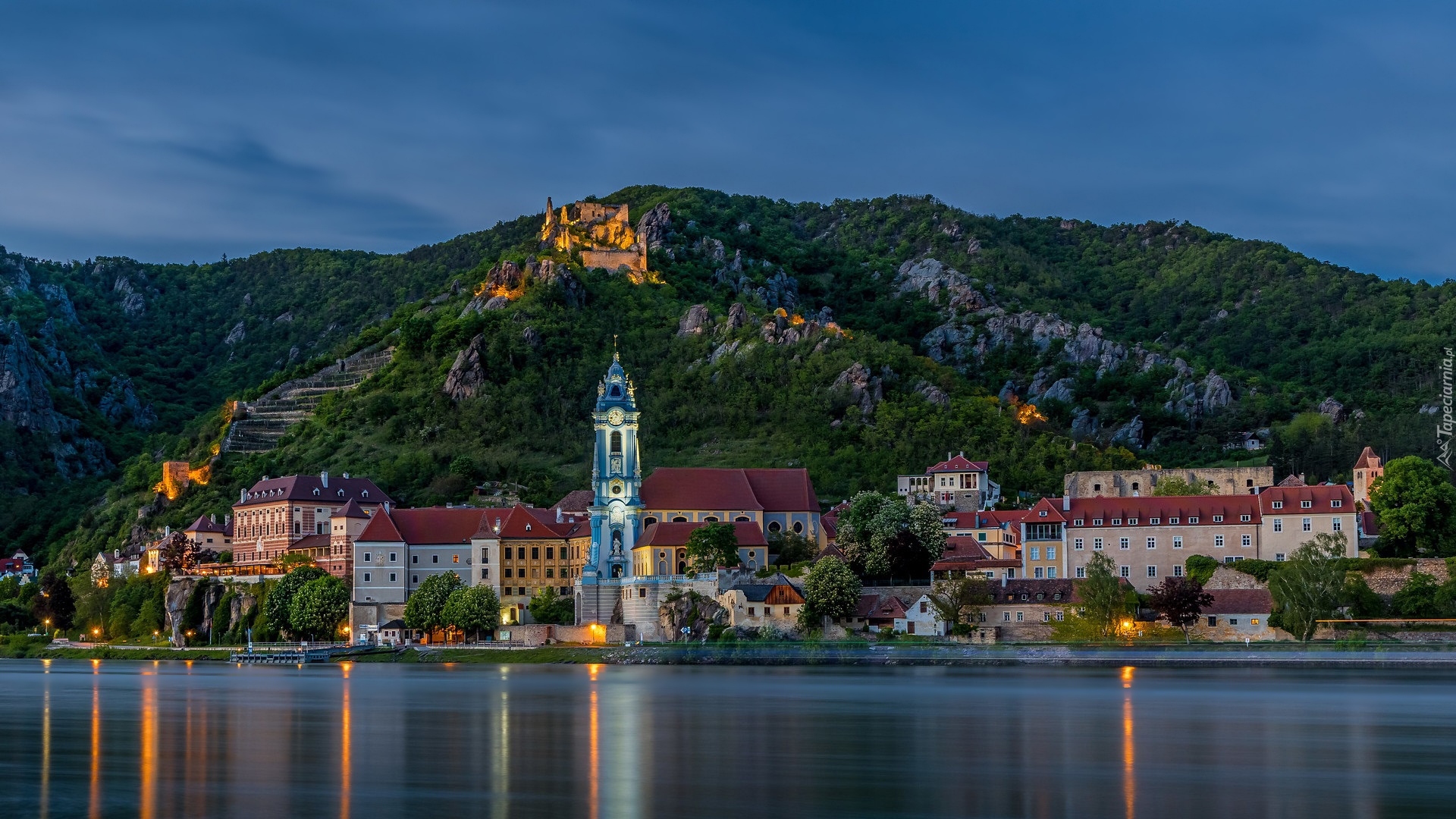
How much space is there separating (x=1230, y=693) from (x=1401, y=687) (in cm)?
686

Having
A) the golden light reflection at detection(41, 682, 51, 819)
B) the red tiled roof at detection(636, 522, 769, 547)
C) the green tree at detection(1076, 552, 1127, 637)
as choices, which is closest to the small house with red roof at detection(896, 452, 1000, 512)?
the red tiled roof at detection(636, 522, 769, 547)

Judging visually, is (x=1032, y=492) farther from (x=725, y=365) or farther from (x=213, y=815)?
(x=213, y=815)

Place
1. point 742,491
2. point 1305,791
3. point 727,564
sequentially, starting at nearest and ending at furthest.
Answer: point 1305,791 → point 727,564 → point 742,491

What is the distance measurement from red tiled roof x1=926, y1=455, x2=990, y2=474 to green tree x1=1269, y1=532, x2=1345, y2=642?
29.4 m

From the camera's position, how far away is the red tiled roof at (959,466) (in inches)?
4058

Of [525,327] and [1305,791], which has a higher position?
[525,327]

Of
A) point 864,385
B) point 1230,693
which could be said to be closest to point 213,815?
point 1230,693

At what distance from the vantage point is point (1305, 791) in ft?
111

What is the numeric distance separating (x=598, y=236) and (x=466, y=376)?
3594cm

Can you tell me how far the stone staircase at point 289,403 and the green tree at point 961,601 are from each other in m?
71.9

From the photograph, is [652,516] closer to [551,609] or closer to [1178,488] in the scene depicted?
[551,609]

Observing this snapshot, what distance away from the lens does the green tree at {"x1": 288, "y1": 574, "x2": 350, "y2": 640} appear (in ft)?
311

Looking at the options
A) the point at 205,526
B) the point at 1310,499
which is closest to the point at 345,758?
the point at 1310,499

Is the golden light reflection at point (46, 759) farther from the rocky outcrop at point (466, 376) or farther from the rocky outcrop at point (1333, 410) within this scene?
the rocky outcrop at point (1333, 410)
